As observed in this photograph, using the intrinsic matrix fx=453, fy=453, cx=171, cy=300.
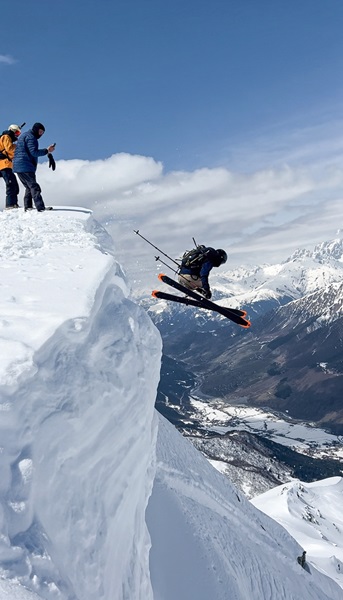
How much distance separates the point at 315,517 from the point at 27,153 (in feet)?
223

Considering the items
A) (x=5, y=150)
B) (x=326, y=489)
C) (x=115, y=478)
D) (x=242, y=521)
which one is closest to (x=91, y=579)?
(x=115, y=478)

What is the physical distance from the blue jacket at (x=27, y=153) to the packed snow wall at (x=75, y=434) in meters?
9.63

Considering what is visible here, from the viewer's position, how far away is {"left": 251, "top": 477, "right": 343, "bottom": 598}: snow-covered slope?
44156 millimetres

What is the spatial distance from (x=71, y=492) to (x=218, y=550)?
640 inches

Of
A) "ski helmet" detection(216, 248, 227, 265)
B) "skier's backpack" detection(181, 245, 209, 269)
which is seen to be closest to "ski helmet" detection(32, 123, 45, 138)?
"skier's backpack" detection(181, 245, 209, 269)

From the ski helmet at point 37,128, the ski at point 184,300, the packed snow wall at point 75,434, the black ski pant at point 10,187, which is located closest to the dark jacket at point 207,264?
the ski at point 184,300

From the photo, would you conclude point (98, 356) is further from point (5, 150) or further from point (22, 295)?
point (5, 150)

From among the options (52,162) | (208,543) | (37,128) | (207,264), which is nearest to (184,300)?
(207,264)

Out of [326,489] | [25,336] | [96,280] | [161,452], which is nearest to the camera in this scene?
[25,336]

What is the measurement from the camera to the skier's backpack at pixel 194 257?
22516mm

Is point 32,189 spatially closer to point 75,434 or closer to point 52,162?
point 52,162

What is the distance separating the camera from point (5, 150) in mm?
20391

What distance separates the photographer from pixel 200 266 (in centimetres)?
2278

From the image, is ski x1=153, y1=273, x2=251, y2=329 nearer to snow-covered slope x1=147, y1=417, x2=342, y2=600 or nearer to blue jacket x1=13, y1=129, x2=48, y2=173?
snow-covered slope x1=147, y1=417, x2=342, y2=600
